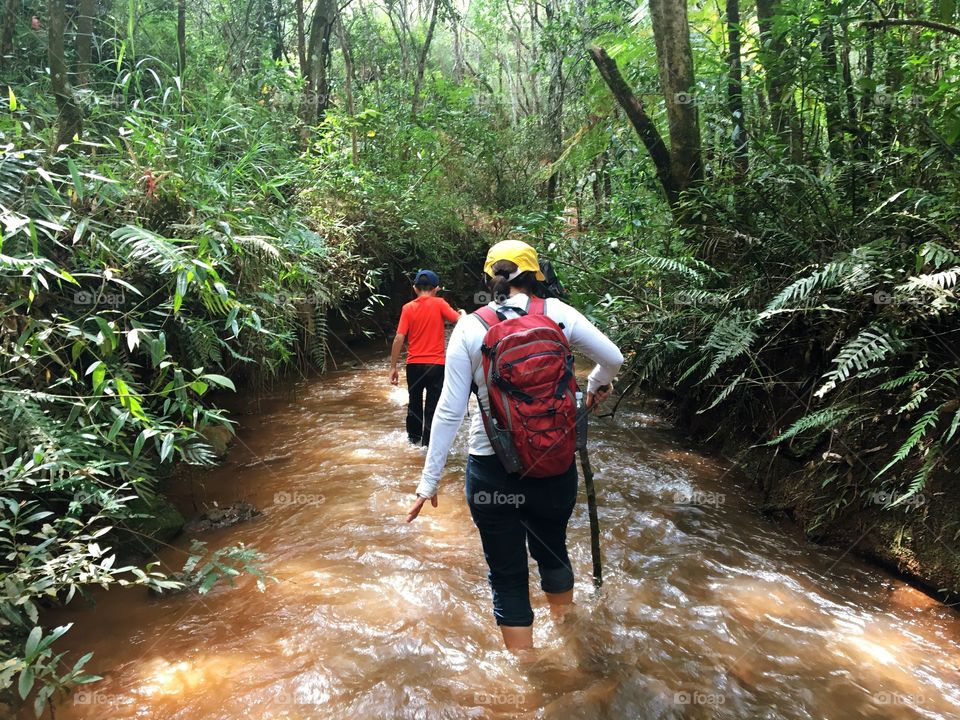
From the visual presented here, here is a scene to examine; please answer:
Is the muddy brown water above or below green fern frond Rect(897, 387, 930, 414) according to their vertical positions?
below

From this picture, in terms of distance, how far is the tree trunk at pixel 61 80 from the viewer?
4.03 m

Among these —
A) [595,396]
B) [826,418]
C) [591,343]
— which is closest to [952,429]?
[826,418]

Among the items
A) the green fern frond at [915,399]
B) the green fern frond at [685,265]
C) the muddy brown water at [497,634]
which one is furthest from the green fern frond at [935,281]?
the muddy brown water at [497,634]

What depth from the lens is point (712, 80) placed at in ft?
21.3

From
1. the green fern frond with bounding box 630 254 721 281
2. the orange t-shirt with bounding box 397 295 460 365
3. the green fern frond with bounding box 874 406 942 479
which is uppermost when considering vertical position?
the green fern frond with bounding box 630 254 721 281

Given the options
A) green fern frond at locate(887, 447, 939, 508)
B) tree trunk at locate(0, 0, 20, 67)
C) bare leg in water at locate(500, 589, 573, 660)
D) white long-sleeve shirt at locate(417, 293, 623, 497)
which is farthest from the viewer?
tree trunk at locate(0, 0, 20, 67)

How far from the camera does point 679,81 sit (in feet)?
21.1

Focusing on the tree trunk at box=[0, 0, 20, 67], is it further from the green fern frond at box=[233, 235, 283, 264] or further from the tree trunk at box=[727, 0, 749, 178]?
the tree trunk at box=[727, 0, 749, 178]

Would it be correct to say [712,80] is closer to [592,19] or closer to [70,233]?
[70,233]

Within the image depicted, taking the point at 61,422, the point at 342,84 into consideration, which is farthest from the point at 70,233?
the point at 342,84

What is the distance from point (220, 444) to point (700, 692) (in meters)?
5.18

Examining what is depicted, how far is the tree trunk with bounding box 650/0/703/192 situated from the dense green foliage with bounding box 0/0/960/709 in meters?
0.04

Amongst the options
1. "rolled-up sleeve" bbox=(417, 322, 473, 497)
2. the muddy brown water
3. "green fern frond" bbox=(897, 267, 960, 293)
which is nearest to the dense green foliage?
"green fern frond" bbox=(897, 267, 960, 293)

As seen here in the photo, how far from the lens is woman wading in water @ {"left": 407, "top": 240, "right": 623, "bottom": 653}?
9.40ft
